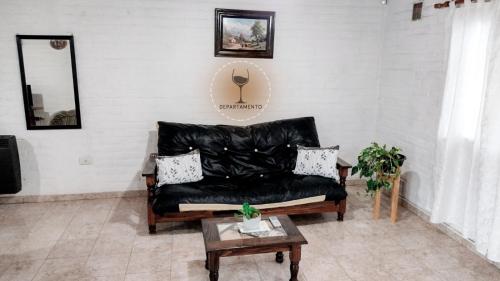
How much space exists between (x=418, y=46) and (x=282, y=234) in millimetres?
2635

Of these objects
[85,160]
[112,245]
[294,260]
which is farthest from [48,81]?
[294,260]

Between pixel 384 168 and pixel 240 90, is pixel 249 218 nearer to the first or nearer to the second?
pixel 384 168

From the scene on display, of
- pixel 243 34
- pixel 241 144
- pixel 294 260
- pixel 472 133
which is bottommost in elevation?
pixel 294 260

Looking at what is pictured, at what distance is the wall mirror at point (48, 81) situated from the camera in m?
3.82

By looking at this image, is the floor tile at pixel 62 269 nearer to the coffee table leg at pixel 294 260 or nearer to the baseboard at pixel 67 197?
the baseboard at pixel 67 197

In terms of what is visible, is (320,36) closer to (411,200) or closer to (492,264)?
(411,200)

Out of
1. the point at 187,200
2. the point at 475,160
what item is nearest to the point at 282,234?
the point at 187,200

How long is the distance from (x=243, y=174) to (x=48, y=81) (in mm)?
2307

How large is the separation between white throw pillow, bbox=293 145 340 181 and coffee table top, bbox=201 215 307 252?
3.64 feet

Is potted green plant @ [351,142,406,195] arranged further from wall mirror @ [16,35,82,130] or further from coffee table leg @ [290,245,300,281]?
wall mirror @ [16,35,82,130]

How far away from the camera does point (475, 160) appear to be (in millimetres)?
3035

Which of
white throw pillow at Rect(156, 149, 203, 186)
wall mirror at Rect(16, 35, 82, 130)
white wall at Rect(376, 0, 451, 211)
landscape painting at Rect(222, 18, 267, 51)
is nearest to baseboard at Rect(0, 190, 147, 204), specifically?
wall mirror at Rect(16, 35, 82, 130)

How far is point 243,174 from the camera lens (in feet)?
12.9

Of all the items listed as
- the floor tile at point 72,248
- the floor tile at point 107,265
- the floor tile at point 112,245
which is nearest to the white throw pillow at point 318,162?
the floor tile at point 112,245
